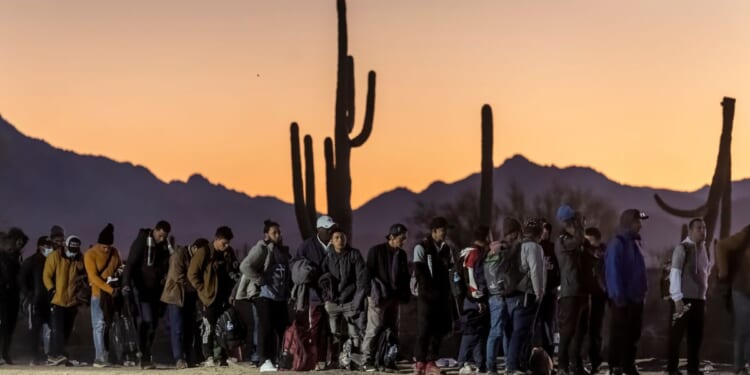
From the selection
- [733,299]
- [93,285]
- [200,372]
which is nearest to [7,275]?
[93,285]

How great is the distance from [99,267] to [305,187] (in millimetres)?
4679

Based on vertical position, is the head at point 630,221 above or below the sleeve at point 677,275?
above

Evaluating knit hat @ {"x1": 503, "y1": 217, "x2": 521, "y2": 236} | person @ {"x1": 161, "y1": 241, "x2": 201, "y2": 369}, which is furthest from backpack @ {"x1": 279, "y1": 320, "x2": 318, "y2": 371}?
knit hat @ {"x1": 503, "y1": 217, "x2": 521, "y2": 236}

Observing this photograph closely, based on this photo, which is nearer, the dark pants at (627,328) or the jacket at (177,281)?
the dark pants at (627,328)

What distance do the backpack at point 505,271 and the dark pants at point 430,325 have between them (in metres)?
0.61

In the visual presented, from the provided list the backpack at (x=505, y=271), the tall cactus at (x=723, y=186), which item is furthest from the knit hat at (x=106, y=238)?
the tall cactus at (x=723, y=186)

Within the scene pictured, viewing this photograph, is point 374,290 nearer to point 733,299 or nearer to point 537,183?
point 733,299

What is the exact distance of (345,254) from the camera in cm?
1923

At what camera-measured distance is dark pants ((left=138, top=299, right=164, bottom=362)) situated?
20406 millimetres

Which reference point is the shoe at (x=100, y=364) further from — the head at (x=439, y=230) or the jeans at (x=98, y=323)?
the head at (x=439, y=230)

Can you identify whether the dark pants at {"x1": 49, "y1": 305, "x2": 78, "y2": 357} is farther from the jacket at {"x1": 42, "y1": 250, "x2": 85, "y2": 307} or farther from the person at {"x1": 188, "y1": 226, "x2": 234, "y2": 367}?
the person at {"x1": 188, "y1": 226, "x2": 234, "y2": 367}

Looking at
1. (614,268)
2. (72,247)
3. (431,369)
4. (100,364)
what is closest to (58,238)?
(72,247)

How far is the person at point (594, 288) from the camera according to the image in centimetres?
1867

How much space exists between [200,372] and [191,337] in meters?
1.13
